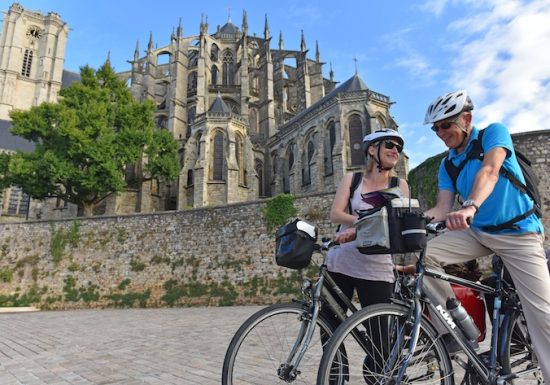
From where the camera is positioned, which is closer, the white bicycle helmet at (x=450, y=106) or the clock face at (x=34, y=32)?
the white bicycle helmet at (x=450, y=106)

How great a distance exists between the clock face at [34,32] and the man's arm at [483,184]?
55.1m

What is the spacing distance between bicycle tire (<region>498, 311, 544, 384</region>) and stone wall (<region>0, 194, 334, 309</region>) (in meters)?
10.4

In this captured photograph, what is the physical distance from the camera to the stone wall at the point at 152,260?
13.4 meters

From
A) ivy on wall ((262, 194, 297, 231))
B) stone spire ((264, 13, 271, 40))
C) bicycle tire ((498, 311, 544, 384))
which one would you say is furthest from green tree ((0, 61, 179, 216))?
bicycle tire ((498, 311, 544, 384))

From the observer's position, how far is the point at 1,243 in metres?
17.2

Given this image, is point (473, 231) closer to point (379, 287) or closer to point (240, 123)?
point (379, 287)

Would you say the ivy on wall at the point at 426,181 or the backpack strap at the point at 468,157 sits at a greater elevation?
the ivy on wall at the point at 426,181

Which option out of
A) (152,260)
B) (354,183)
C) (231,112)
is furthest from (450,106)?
(231,112)

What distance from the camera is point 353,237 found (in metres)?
2.29

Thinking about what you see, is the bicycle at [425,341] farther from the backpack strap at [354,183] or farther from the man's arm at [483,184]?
the backpack strap at [354,183]

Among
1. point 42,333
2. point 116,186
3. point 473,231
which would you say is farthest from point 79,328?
point 116,186

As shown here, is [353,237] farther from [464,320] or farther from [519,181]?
[519,181]

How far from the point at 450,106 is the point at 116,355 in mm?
4829

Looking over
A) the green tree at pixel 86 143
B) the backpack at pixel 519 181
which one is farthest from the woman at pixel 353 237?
the green tree at pixel 86 143
